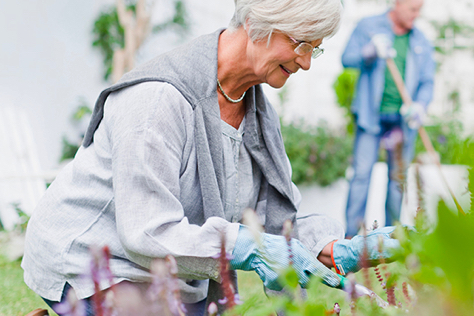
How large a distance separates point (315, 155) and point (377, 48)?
1.46 metres

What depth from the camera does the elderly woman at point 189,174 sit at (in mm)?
1054

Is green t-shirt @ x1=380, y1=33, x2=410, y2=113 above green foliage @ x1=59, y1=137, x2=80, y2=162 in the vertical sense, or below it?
above

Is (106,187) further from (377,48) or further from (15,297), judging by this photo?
(377,48)

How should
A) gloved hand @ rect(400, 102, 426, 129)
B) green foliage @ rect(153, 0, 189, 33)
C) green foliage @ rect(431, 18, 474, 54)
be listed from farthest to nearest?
green foliage @ rect(431, 18, 474, 54) → green foliage @ rect(153, 0, 189, 33) → gloved hand @ rect(400, 102, 426, 129)

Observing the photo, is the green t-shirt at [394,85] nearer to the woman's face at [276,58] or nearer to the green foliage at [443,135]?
the green foliage at [443,135]

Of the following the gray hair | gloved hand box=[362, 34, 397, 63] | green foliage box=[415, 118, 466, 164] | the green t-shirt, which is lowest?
green foliage box=[415, 118, 466, 164]

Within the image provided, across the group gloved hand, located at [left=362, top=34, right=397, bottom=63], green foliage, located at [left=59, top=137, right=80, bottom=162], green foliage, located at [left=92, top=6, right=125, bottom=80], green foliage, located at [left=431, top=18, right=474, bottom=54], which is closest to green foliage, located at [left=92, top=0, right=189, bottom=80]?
green foliage, located at [left=92, top=6, right=125, bottom=80]

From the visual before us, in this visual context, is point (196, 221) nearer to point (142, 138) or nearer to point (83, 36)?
point (142, 138)

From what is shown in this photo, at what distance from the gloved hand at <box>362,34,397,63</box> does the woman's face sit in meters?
2.36

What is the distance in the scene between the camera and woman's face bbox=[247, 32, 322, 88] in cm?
138

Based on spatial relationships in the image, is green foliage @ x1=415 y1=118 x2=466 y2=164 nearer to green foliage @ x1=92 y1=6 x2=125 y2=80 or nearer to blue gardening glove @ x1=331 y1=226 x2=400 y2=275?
green foliage @ x1=92 y1=6 x2=125 y2=80

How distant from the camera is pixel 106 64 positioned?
19.0 ft

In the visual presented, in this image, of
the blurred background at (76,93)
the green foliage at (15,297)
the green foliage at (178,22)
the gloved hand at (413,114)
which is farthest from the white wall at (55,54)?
the green foliage at (15,297)

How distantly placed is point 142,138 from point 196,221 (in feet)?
1.26
